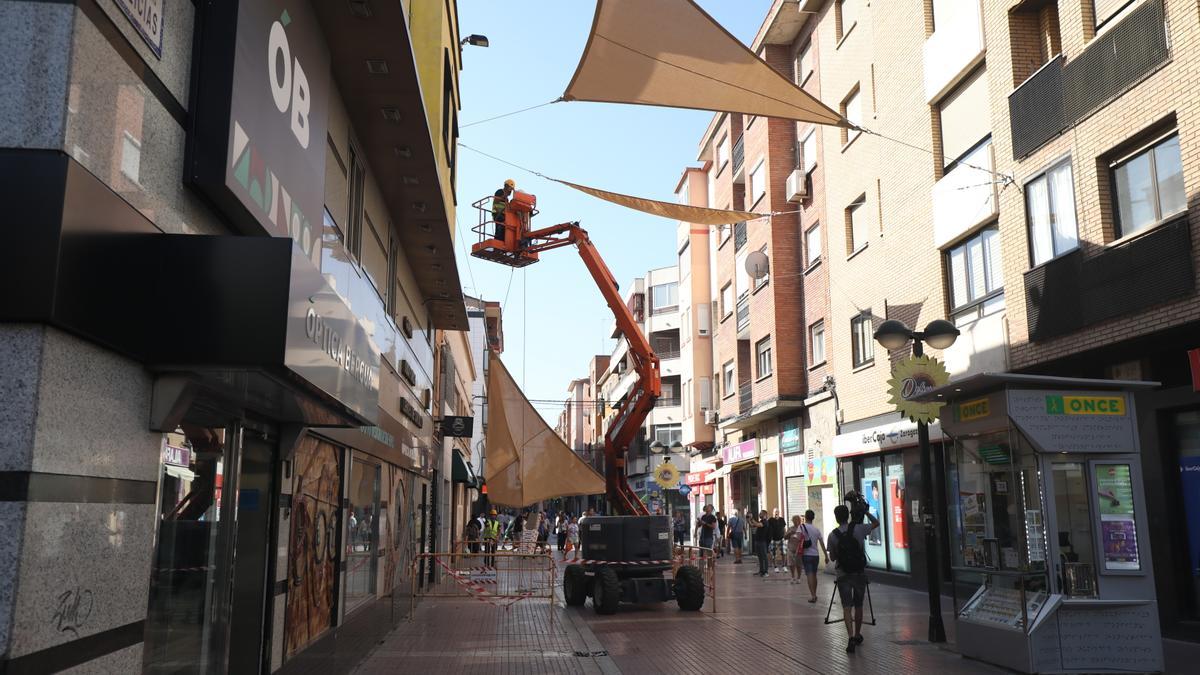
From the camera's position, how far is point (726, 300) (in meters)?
37.7

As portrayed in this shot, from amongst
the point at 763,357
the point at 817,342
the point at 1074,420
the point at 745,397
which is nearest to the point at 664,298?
the point at 745,397

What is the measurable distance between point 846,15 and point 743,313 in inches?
477

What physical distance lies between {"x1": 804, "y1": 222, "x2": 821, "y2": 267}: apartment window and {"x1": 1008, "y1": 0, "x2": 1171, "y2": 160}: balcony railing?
38.3ft

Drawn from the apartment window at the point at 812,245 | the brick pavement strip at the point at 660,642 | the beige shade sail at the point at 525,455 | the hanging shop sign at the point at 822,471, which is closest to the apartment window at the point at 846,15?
the apartment window at the point at 812,245

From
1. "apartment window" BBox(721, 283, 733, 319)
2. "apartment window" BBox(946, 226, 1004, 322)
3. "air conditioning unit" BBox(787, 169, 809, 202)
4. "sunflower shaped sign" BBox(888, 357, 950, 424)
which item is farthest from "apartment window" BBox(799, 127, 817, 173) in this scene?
"sunflower shaped sign" BBox(888, 357, 950, 424)

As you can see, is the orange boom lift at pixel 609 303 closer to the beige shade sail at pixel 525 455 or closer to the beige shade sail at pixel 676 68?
the beige shade sail at pixel 525 455

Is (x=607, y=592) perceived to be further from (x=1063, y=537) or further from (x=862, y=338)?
(x=862, y=338)

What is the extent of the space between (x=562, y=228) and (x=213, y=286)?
13824 mm

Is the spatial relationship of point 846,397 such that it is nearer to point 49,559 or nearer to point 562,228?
point 562,228

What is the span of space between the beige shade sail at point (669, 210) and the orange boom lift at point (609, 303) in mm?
1619

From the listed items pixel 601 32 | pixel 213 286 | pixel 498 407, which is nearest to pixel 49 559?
pixel 213 286

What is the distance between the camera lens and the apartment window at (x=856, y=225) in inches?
930

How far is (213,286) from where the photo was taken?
5.00 m

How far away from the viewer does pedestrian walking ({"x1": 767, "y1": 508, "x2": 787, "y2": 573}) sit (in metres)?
25.7
